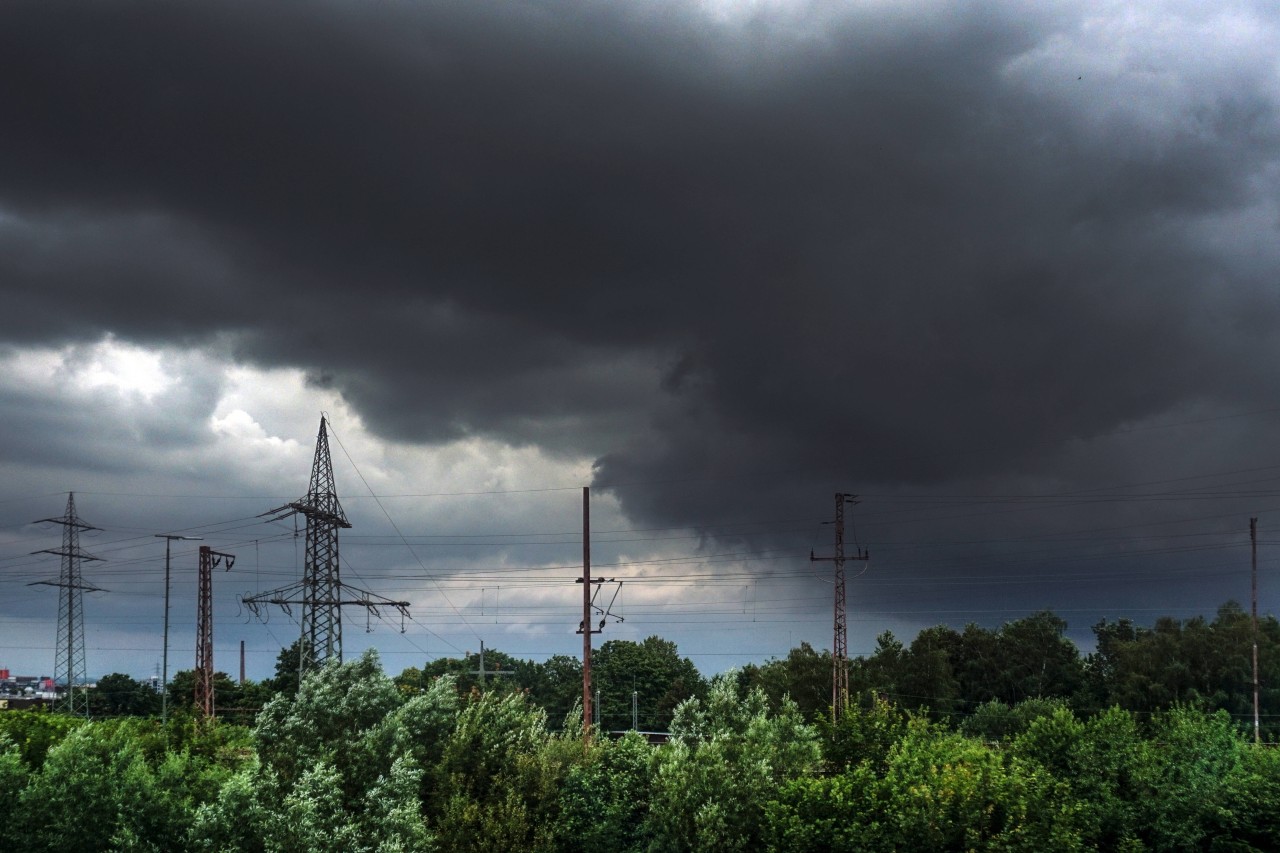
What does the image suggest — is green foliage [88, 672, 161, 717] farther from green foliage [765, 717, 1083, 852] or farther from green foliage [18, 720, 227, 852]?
green foliage [765, 717, 1083, 852]

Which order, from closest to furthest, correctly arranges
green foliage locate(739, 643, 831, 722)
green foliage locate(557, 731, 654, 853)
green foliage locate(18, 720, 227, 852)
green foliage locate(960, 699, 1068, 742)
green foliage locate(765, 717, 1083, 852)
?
green foliage locate(765, 717, 1083, 852)
green foliage locate(18, 720, 227, 852)
green foliage locate(557, 731, 654, 853)
green foliage locate(960, 699, 1068, 742)
green foliage locate(739, 643, 831, 722)

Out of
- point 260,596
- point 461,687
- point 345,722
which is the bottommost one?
point 461,687

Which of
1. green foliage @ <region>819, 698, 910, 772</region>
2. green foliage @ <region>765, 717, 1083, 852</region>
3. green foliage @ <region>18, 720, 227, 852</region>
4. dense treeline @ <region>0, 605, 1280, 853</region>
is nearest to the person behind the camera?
green foliage @ <region>765, 717, 1083, 852</region>

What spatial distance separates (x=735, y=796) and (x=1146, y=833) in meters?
20.8

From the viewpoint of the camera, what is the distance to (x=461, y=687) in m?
154

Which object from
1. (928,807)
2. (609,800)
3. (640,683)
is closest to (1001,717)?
(640,683)

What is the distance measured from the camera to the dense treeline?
45000mm

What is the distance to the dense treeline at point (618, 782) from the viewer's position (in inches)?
1772

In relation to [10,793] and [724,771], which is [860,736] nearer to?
[724,771]

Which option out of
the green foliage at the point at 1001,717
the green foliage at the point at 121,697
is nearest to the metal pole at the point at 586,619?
the green foliage at the point at 1001,717

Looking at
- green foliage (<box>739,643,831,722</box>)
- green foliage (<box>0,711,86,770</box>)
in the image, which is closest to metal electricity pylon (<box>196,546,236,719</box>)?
green foliage (<box>0,711,86,770</box>)

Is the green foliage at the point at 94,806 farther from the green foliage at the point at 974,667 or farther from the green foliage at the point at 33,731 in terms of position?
Answer: the green foliage at the point at 974,667

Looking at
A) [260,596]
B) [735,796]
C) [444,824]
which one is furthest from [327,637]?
[735,796]

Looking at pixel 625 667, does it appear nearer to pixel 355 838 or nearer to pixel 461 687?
pixel 461 687
